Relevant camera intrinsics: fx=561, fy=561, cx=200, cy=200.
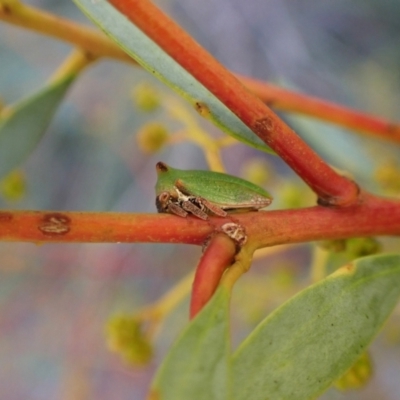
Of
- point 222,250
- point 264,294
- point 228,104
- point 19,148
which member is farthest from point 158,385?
point 264,294

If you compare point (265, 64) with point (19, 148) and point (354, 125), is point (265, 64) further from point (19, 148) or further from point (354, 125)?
point (19, 148)

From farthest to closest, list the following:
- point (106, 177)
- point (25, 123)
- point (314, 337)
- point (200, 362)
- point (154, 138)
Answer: point (106, 177)
point (154, 138)
point (25, 123)
point (314, 337)
point (200, 362)

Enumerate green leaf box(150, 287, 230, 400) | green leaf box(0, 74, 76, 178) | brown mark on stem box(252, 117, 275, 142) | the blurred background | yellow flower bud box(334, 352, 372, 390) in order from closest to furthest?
green leaf box(150, 287, 230, 400) < brown mark on stem box(252, 117, 275, 142) < yellow flower bud box(334, 352, 372, 390) < green leaf box(0, 74, 76, 178) < the blurred background

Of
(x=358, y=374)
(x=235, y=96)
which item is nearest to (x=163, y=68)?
(x=235, y=96)

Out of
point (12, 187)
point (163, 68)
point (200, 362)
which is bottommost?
point (200, 362)

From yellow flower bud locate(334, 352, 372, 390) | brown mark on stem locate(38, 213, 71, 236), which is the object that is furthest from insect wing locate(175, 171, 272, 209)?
yellow flower bud locate(334, 352, 372, 390)

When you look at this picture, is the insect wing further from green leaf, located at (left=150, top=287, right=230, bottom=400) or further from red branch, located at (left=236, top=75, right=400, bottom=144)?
red branch, located at (left=236, top=75, right=400, bottom=144)

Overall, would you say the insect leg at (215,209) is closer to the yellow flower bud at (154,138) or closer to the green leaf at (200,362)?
the green leaf at (200,362)

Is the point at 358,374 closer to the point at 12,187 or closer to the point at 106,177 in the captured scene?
the point at 12,187
